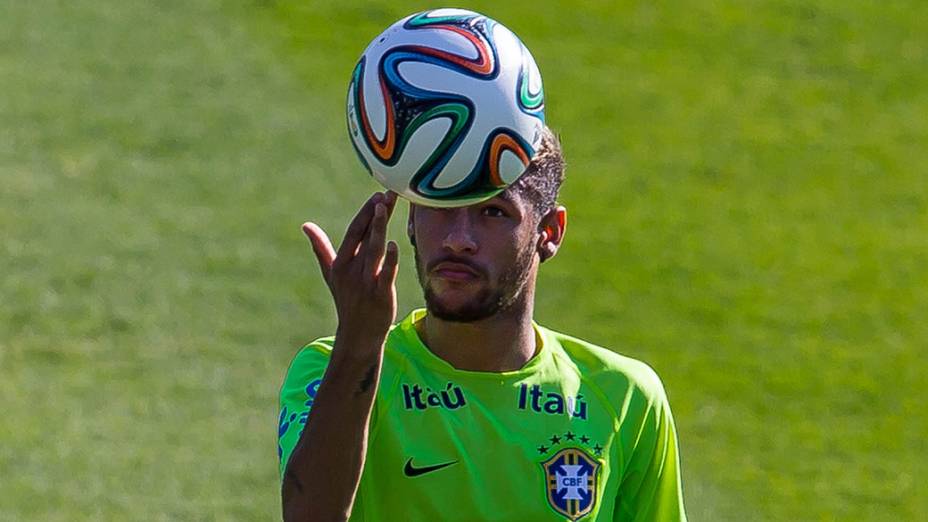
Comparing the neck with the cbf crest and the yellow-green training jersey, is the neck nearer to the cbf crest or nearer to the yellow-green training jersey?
the yellow-green training jersey

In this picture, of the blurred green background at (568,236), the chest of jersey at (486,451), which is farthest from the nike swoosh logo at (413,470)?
the blurred green background at (568,236)

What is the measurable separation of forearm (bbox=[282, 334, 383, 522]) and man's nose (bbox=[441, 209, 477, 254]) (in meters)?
0.50

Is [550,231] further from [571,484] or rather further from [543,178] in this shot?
[571,484]

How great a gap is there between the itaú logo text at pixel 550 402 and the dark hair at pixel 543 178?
0.51m

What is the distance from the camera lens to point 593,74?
14461 millimetres

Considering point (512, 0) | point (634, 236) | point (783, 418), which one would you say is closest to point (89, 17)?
point (512, 0)

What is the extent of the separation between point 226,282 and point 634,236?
300 cm

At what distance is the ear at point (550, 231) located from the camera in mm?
4816

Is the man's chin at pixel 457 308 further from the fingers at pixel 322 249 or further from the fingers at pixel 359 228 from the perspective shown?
the fingers at pixel 359 228

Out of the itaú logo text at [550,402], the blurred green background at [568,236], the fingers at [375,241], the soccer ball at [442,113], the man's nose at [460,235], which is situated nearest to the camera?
the fingers at [375,241]

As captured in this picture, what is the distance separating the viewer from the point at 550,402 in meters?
4.90

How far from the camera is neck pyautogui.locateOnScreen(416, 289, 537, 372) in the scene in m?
4.80

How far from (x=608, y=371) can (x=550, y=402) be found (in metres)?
0.23

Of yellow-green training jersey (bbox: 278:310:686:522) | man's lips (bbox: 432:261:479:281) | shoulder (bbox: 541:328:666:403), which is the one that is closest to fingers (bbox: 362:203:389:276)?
man's lips (bbox: 432:261:479:281)
